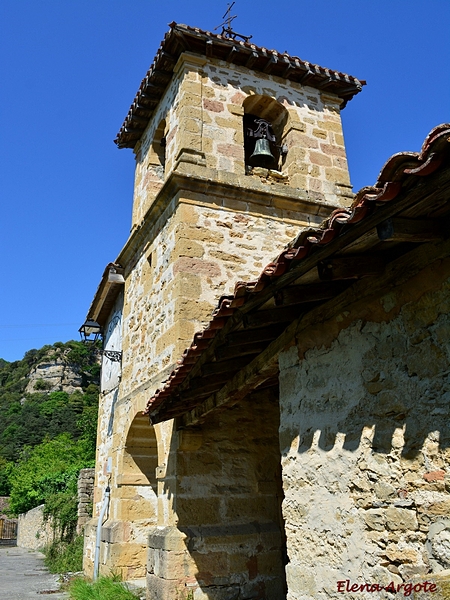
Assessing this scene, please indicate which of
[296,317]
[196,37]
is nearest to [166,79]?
[196,37]

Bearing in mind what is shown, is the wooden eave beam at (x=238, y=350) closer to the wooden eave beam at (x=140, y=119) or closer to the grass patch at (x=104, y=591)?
the grass patch at (x=104, y=591)

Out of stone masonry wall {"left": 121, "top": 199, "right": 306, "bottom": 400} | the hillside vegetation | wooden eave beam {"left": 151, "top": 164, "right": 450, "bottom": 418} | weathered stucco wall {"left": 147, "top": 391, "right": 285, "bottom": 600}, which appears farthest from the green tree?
wooden eave beam {"left": 151, "top": 164, "right": 450, "bottom": 418}

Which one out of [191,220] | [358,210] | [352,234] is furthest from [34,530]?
[358,210]

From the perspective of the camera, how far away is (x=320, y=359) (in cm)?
323

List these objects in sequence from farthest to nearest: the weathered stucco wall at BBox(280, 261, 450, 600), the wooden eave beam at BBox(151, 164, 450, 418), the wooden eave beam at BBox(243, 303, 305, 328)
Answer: the wooden eave beam at BBox(243, 303, 305, 328)
the weathered stucco wall at BBox(280, 261, 450, 600)
the wooden eave beam at BBox(151, 164, 450, 418)

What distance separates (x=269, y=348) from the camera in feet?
12.6

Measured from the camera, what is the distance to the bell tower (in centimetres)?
568

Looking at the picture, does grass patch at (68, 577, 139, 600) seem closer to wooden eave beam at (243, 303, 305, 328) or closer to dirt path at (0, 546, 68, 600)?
dirt path at (0, 546, 68, 600)

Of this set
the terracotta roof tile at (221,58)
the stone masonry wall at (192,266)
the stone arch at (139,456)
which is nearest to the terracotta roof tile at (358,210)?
the stone masonry wall at (192,266)

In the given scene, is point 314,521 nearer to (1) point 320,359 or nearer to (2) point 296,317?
(1) point 320,359

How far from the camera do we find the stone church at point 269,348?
2.45 m

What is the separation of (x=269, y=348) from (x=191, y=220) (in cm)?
316

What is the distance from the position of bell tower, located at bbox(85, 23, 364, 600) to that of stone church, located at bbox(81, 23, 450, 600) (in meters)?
0.03

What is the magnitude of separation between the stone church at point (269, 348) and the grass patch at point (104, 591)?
A: 31cm
